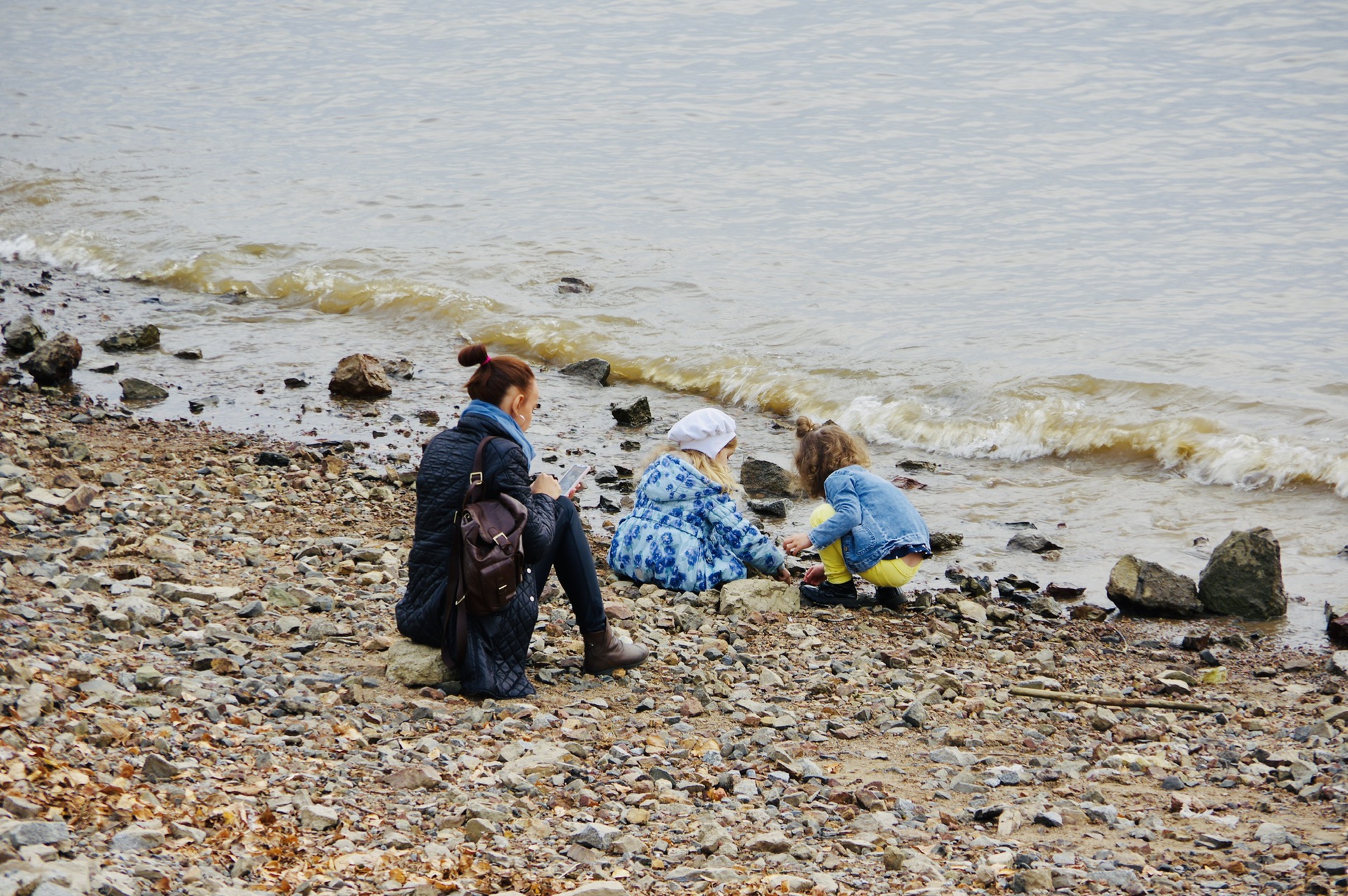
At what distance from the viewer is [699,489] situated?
7.66m

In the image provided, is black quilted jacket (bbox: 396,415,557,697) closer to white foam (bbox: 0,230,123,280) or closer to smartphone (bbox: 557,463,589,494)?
smartphone (bbox: 557,463,589,494)

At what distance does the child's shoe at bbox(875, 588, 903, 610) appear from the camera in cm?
782

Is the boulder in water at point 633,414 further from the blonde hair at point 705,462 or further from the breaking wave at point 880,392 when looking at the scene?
the blonde hair at point 705,462

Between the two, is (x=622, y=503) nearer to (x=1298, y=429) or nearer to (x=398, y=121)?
(x=1298, y=429)

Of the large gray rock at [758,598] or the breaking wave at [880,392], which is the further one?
the breaking wave at [880,392]

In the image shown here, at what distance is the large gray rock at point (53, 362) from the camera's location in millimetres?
11070

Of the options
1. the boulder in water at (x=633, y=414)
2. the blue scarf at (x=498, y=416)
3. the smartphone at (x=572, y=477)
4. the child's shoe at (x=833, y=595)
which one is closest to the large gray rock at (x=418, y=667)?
the blue scarf at (x=498, y=416)

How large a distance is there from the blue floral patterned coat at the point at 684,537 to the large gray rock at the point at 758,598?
18cm

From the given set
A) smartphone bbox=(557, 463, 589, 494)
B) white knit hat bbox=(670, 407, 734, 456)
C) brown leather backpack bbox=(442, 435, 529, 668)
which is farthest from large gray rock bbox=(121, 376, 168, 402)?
brown leather backpack bbox=(442, 435, 529, 668)

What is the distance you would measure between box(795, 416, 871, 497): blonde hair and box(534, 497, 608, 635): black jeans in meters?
2.24

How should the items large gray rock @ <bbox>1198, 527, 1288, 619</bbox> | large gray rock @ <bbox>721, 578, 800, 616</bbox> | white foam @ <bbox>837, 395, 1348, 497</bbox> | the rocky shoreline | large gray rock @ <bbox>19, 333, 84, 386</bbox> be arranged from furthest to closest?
large gray rock @ <bbox>19, 333, 84, 386</bbox> < white foam @ <bbox>837, 395, 1348, 497</bbox> < large gray rock @ <bbox>1198, 527, 1288, 619</bbox> < large gray rock @ <bbox>721, 578, 800, 616</bbox> < the rocky shoreline

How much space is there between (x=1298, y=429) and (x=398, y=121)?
2188 cm

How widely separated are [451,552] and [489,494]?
12.6 inches

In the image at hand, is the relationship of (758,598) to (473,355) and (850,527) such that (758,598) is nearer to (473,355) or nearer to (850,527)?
(850,527)
